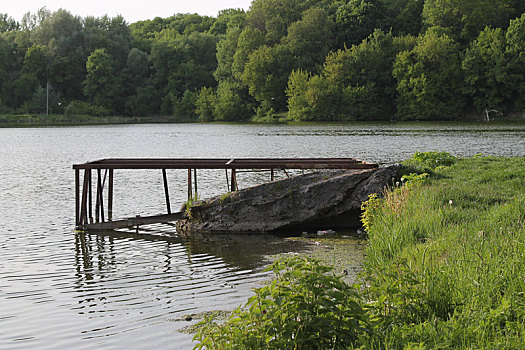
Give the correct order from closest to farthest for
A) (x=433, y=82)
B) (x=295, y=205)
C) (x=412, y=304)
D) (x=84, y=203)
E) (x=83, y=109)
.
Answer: (x=412, y=304), (x=295, y=205), (x=84, y=203), (x=433, y=82), (x=83, y=109)

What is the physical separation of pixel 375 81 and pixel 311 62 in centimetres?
1753

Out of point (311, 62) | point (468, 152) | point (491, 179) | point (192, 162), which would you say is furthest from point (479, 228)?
point (311, 62)

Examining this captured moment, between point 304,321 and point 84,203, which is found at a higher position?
point 304,321

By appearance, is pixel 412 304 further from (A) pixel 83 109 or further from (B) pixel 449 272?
(A) pixel 83 109

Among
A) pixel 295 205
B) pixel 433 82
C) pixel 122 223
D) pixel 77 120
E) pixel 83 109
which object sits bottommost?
pixel 122 223

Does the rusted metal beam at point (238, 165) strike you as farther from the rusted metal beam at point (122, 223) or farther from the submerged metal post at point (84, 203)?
the rusted metal beam at point (122, 223)

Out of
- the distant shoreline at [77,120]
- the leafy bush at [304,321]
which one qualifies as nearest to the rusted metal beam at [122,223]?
the leafy bush at [304,321]

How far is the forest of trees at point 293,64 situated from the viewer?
97438 mm

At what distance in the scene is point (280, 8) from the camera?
133750 mm

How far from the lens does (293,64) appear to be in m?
120

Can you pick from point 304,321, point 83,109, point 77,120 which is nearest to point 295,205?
point 304,321

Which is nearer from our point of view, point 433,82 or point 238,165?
point 238,165

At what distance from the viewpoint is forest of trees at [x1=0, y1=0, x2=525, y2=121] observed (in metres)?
97.4

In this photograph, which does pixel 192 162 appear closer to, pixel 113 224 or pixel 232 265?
pixel 113 224
